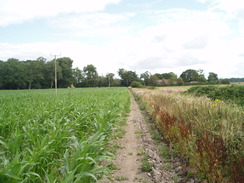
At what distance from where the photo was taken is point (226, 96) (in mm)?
13508

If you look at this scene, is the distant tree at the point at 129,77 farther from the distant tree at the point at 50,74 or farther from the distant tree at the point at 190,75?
the distant tree at the point at 50,74

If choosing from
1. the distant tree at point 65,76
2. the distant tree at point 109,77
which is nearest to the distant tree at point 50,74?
the distant tree at point 65,76

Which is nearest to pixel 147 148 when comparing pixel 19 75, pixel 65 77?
pixel 19 75

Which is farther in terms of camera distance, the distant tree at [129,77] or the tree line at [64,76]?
the distant tree at [129,77]

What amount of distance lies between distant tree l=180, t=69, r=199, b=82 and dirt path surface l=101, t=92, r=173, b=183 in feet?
302

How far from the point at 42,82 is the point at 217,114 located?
77677 millimetres

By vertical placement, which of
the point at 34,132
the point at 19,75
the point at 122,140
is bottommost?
the point at 122,140

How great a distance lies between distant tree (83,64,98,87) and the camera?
100188 millimetres

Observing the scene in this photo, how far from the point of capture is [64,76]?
8438 centimetres

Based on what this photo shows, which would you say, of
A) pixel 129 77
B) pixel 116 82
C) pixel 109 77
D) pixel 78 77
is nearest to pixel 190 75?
pixel 129 77

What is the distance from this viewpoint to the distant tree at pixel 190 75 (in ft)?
308

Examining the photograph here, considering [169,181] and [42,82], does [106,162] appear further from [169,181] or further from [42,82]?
[42,82]

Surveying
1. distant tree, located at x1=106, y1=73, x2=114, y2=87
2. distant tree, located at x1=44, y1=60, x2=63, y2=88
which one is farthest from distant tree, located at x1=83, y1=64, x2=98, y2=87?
distant tree, located at x1=44, y1=60, x2=63, y2=88

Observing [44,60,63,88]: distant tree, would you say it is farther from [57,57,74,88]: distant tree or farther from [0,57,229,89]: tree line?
[57,57,74,88]: distant tree
